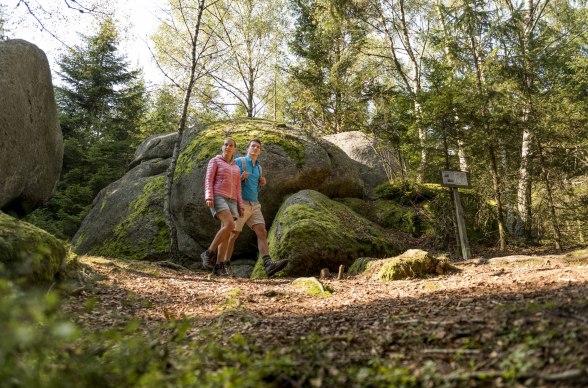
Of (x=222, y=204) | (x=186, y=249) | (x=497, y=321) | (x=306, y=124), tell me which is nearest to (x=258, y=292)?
(x=222, y=204)

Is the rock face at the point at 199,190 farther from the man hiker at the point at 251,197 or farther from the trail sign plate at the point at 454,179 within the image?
the trail sign plate at the point at 454,179

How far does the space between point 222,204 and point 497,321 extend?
5455 mm

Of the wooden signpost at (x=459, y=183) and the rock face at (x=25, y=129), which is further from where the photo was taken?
the rock face at (x=25, y=129)

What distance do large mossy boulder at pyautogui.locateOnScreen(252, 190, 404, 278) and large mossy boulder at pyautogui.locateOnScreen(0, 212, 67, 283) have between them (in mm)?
3762

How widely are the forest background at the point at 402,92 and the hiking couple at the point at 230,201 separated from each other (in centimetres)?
338

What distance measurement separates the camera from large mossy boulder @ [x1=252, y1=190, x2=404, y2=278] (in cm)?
782

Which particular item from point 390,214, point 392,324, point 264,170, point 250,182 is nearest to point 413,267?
point 392,324

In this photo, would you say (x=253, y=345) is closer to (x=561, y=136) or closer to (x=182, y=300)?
(x=182, y=300)

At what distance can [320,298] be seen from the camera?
5.22 m

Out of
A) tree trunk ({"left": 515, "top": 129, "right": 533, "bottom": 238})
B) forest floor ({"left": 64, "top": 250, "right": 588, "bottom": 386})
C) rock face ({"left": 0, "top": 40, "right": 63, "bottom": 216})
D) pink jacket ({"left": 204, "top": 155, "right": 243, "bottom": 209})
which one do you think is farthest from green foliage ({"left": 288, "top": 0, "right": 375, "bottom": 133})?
forest floor ({"left": 64, "top": 250, "right": 588, "bottom": 386})

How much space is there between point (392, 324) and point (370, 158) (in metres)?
12.3

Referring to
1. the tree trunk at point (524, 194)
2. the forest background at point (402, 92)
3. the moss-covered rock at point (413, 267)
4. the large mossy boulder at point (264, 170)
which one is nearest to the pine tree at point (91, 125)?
the forest background at point (402, 92)

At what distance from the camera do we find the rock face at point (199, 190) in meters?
10.2

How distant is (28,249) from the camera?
4.17m
